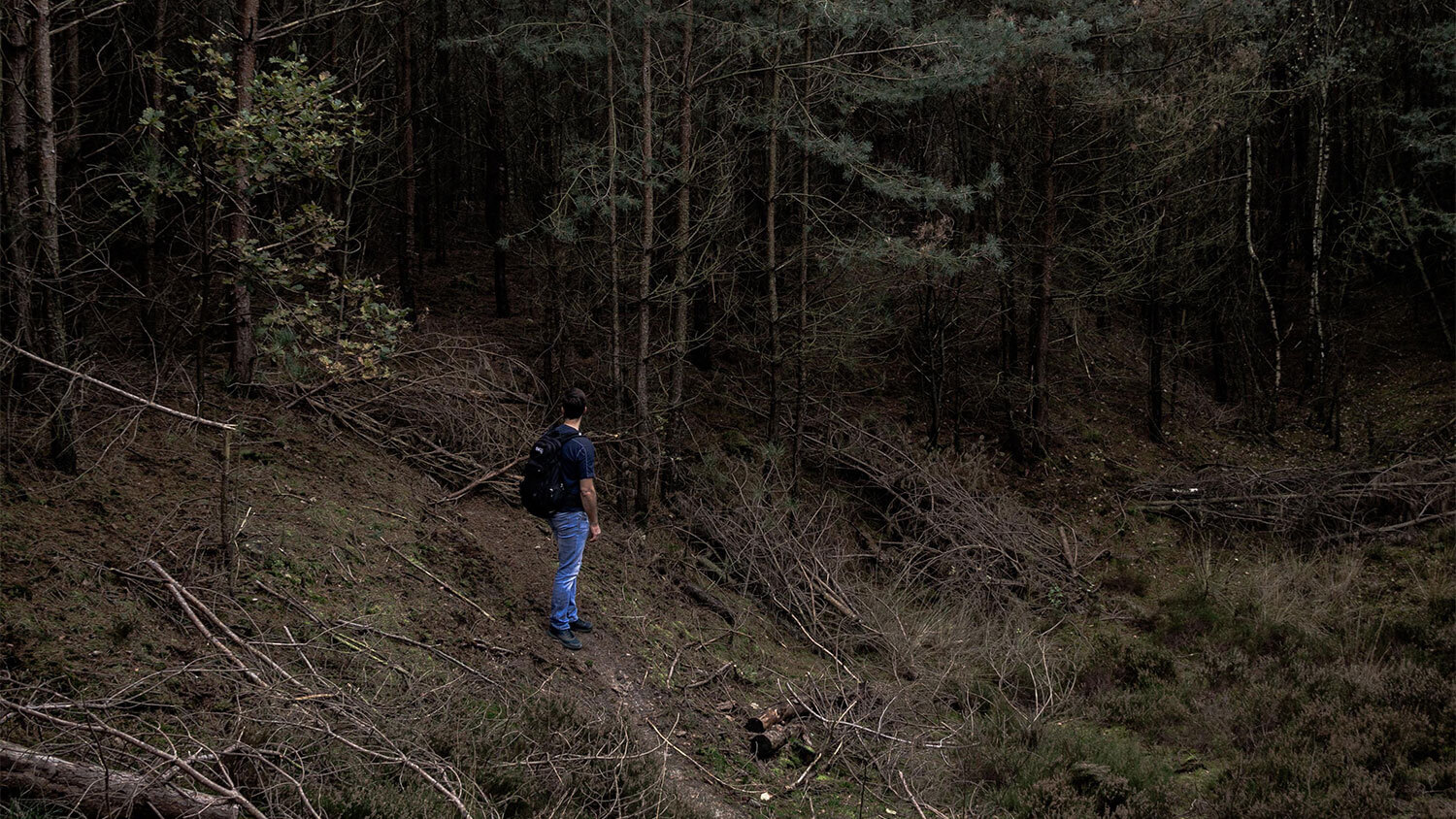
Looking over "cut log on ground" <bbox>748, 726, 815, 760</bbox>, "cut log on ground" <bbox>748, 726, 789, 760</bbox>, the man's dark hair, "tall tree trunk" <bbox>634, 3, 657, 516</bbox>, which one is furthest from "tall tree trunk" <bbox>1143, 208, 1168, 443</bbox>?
the man's dark hair

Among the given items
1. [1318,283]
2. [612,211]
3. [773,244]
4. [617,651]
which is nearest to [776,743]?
[617,651]

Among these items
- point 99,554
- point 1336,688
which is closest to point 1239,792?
point 1336,688

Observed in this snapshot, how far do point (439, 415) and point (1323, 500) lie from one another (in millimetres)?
12650

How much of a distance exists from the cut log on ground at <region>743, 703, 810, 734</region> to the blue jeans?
1.85 m

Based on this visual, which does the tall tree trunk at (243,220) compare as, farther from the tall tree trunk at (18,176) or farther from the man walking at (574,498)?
the man walking at (574,498)

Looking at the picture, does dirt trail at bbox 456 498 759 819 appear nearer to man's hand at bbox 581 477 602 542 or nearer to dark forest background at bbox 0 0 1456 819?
dark forest background at bbox 0 0 1456 819

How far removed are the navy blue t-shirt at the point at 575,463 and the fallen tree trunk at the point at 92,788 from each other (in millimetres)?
3572

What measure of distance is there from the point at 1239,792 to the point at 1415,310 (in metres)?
19.2

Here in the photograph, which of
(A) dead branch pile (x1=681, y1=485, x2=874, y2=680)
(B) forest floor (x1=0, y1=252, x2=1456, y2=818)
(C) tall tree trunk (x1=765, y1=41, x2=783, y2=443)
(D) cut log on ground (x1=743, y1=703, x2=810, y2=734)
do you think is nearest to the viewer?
(B) forest floor (x1=0, y1=252, x2=1456, y2=818)

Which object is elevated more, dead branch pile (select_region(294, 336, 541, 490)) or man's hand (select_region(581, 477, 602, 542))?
man's hand (select_region(581, 477, 602, 542))

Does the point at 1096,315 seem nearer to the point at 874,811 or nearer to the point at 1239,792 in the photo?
the point at 1239,792

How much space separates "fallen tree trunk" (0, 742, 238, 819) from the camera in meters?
3.68

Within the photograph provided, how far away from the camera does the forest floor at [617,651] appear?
5402mm

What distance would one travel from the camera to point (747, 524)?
11.6 metres
